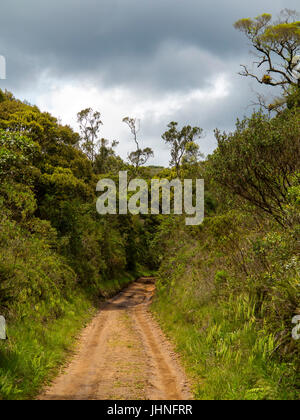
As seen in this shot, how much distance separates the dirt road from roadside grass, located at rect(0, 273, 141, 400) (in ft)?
1.14

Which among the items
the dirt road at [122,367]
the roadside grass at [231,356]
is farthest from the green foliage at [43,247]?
the roadside grass at [231,356]

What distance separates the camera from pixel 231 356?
8547mm

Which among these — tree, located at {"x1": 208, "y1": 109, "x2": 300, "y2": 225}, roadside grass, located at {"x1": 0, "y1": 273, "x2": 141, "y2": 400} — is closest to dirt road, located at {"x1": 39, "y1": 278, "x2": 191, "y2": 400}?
roadside grass, located at {"x1": 0, "y1": 273, "x2": 141, "y2": 400}

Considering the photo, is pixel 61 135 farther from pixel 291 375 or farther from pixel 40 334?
pixel 291 375

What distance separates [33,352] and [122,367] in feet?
7.98

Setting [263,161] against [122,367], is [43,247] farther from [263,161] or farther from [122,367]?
[263,161]

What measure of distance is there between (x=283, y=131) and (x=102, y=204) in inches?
757

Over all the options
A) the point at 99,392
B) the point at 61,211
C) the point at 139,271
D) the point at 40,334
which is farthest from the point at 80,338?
the point at 139,271

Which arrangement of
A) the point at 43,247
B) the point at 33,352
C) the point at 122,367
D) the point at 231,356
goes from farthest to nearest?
the point at 43,247 < the point at 122,367 < the point at 33,352 < the point at 231,356

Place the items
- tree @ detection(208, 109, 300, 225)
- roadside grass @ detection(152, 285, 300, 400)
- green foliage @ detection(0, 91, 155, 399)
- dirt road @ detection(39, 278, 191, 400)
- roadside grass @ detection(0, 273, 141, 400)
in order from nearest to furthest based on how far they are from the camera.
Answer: roadside grass @ detection(152, 285, 300, 400) < roadside grass @ detection(0, 273, 141, 400) < dirt road @ detection(39, 278, 191, 400) < green foliage @ detection(0, 91, 155, 399) < tree @ detection(208, 109, 300, 225)

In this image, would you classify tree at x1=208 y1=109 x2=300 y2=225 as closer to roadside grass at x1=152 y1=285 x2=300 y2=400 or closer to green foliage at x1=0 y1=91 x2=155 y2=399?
roadside grass at x1=152 y1=285 x2=300 y2=400

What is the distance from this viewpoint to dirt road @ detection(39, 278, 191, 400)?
24.6 ft

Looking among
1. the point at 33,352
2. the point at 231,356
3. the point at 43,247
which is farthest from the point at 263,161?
the point at 43,247

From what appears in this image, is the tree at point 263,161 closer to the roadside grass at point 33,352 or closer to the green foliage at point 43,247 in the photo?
the green foliage at point 43,247
